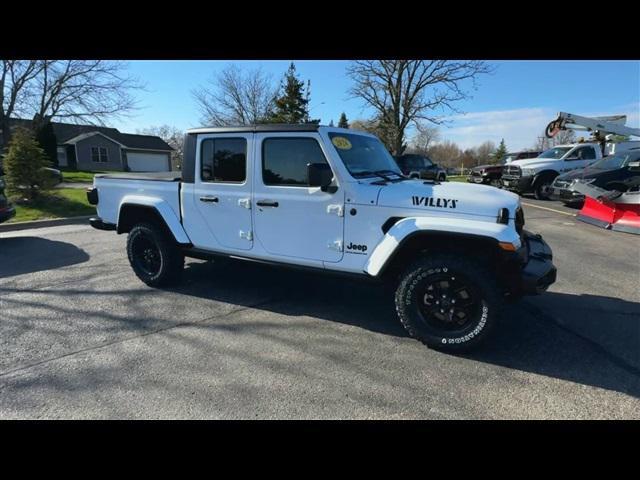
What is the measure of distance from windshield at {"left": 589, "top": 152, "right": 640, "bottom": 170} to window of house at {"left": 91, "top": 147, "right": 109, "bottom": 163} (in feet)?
142

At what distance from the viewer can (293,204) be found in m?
3.52

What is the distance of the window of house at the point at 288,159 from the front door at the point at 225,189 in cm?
23

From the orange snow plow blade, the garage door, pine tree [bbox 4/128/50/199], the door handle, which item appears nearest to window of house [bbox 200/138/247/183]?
the door handle

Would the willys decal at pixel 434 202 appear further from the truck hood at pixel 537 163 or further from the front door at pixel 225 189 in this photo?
the truck hood at pixel 537 163

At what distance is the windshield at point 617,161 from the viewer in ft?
32.7

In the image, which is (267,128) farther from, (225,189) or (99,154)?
(99,154)

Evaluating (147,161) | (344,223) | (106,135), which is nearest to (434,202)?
(344,223)

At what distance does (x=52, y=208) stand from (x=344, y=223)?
10929 millimetres

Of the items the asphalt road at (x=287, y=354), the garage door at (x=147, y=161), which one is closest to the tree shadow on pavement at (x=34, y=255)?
the asphalt road at (x=287, y=354)

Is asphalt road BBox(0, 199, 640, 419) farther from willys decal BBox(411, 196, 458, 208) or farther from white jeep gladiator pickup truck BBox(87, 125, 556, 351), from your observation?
willys decal BBox(411, 196, 458, 208)

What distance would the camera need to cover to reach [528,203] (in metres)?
12.9
